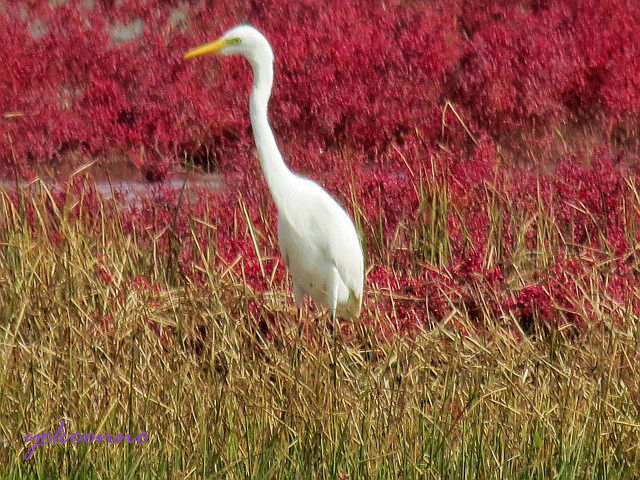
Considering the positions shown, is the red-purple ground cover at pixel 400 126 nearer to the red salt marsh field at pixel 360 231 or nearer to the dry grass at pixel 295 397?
the red salt marsh field at pixel 360 231

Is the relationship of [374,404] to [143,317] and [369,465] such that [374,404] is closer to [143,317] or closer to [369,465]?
[369,465]

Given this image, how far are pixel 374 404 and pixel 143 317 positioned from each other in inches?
37.0

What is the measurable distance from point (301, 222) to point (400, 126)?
214 centimetres

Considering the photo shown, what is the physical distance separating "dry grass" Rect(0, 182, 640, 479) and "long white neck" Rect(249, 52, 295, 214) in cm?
44

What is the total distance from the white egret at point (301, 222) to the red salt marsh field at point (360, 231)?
0.42 ft

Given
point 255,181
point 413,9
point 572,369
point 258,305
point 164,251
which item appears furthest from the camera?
point 413,9

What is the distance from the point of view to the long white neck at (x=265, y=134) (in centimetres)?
517

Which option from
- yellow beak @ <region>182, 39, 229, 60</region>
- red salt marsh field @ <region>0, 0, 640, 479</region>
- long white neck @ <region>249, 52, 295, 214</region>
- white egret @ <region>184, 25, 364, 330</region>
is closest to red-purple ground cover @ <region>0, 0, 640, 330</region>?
red salt marsh field @ <region>0, 0, 640, 479</region>

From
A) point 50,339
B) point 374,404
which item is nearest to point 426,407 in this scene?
point 374,404

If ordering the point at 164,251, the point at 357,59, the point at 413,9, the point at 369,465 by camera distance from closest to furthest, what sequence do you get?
the point at 369,465 < the point at 164,251 < the point at 357,59 < the point at 413,9

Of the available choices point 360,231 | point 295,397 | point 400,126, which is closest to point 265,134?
point 360,231

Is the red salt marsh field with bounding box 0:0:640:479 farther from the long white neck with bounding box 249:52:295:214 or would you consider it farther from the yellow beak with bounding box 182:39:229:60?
the yellow beak with bounding box 182:39:229:60

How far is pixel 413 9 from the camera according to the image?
8.85 m

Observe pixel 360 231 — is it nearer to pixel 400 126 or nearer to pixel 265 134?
pixel 265 134
